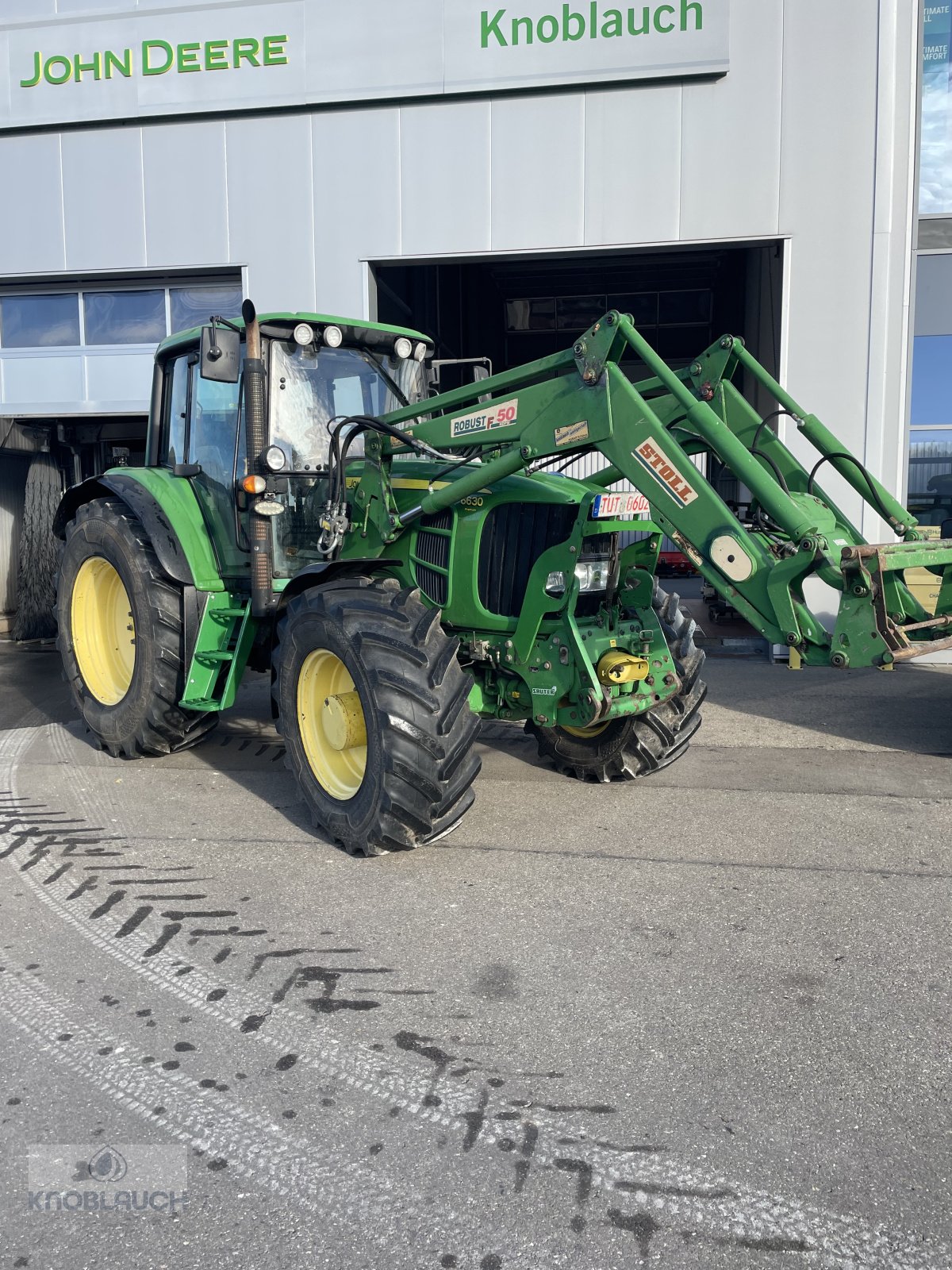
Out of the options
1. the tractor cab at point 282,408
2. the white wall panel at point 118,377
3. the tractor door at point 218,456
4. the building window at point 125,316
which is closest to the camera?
the tractor cab at point 282,408

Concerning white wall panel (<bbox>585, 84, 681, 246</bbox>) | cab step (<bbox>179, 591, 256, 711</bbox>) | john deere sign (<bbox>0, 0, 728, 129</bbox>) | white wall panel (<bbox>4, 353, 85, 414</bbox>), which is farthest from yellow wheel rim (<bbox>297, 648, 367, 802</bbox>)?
white wall panel (<bbox>4, 353, 85, 414</bbox>)

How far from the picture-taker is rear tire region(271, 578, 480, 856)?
4.36 m

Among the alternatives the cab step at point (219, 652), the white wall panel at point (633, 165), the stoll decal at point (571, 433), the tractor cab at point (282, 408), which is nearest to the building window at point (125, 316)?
the white wall panel at point (633, 165)

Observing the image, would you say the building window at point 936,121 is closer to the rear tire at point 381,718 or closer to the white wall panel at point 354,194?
the white wall panel at point 354,194

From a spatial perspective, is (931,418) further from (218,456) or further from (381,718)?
(381,718)

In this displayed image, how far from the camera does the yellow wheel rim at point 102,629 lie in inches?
265

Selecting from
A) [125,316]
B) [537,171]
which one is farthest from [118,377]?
[537,171]

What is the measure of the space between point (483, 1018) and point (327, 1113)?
64cm

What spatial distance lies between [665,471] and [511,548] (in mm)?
1060

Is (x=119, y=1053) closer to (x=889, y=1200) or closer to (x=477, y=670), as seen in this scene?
(x=889, y=1200)

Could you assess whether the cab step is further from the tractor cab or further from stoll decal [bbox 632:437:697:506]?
stoll decal [bbox 632:437:697:506]

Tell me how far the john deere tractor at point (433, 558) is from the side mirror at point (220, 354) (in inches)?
0.8

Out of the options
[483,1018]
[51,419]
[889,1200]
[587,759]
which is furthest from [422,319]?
[889,1200]

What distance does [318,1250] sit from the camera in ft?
7.47
